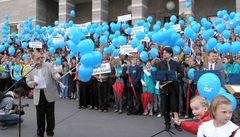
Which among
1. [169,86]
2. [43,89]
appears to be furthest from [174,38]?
[43,89]

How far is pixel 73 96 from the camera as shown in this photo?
14.5 meters

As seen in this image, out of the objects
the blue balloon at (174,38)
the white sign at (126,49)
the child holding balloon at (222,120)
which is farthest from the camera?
the white sign at (126,49)

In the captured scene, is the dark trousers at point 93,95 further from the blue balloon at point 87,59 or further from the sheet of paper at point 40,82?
the blue balloon at point 87,59

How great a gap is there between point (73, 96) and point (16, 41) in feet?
22.1

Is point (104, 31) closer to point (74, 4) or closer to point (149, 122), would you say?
point (149, 122)

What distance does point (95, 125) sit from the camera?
8.89 m

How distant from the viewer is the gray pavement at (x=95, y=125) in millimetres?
7949

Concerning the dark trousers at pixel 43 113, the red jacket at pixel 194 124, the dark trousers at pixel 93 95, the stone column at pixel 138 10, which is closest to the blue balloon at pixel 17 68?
the dark trousers at pixel 93 95

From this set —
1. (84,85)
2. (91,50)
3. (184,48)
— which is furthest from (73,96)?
(91,50)

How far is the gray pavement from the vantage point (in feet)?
26.1

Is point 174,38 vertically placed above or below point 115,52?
above

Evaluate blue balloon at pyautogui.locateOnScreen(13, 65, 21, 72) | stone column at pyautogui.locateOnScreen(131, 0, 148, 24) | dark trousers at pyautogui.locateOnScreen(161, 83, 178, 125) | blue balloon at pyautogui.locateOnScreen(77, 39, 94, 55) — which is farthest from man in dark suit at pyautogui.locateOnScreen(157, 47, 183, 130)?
stone column at pyautogui.locateOnScreen(131, 0, 148, 24)

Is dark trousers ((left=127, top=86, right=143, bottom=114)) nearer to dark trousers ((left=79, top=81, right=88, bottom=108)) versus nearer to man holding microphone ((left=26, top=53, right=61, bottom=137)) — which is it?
dark trousers ((left=79, top=81, right=88, bottom=108))

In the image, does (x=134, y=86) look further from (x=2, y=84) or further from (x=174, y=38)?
(x=2, y=84)
